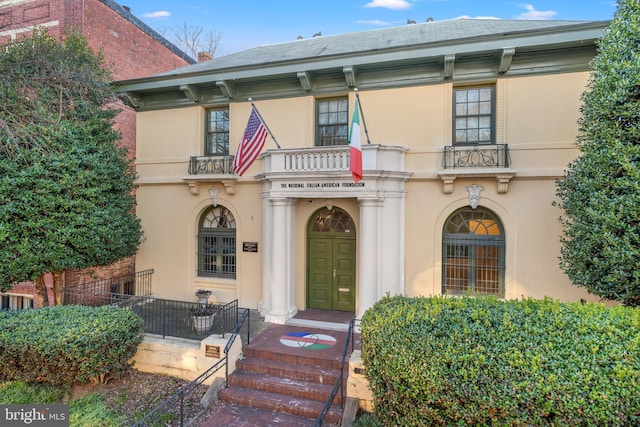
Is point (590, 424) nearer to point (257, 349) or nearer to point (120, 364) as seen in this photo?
point (257, 349)

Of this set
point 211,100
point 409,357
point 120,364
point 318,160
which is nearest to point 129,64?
point 211,100

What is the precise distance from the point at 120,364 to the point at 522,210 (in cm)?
1066

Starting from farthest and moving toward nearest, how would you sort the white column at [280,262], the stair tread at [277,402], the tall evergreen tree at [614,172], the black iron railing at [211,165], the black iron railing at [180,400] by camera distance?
1. the black iron railing at [211,165]
2. the white column at [280,262]
3. the stair tread at [277,402]
4. the black iron railing at [180,400]
5. the tall evergreen tree at [614,172]

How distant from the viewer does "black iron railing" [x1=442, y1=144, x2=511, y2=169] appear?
→ 8.59 m

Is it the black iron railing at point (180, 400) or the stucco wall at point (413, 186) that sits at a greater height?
the stucco wall at point (413, 186)

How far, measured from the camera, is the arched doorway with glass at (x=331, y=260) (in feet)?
32.8

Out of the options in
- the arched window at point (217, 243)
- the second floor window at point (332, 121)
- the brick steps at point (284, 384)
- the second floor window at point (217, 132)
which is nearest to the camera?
the brick steps at point (284, 384)

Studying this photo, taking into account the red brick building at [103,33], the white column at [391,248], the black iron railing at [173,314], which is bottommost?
the black iron railing at [173,314]

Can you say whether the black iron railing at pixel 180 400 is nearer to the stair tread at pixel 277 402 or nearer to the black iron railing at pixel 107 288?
the stair tread at pixel 277 402

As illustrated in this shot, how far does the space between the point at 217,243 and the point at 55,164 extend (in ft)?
16.6

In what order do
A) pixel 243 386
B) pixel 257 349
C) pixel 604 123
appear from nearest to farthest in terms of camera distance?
pixel 604 123 → pixel 243 386 → pixel 257 349

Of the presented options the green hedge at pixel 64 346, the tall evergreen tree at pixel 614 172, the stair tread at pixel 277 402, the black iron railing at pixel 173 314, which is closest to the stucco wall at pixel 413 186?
the black iron railing at pixel 173 314

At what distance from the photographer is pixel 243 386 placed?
22.4ft

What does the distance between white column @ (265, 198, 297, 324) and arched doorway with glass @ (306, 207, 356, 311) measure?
A: 106 cm
